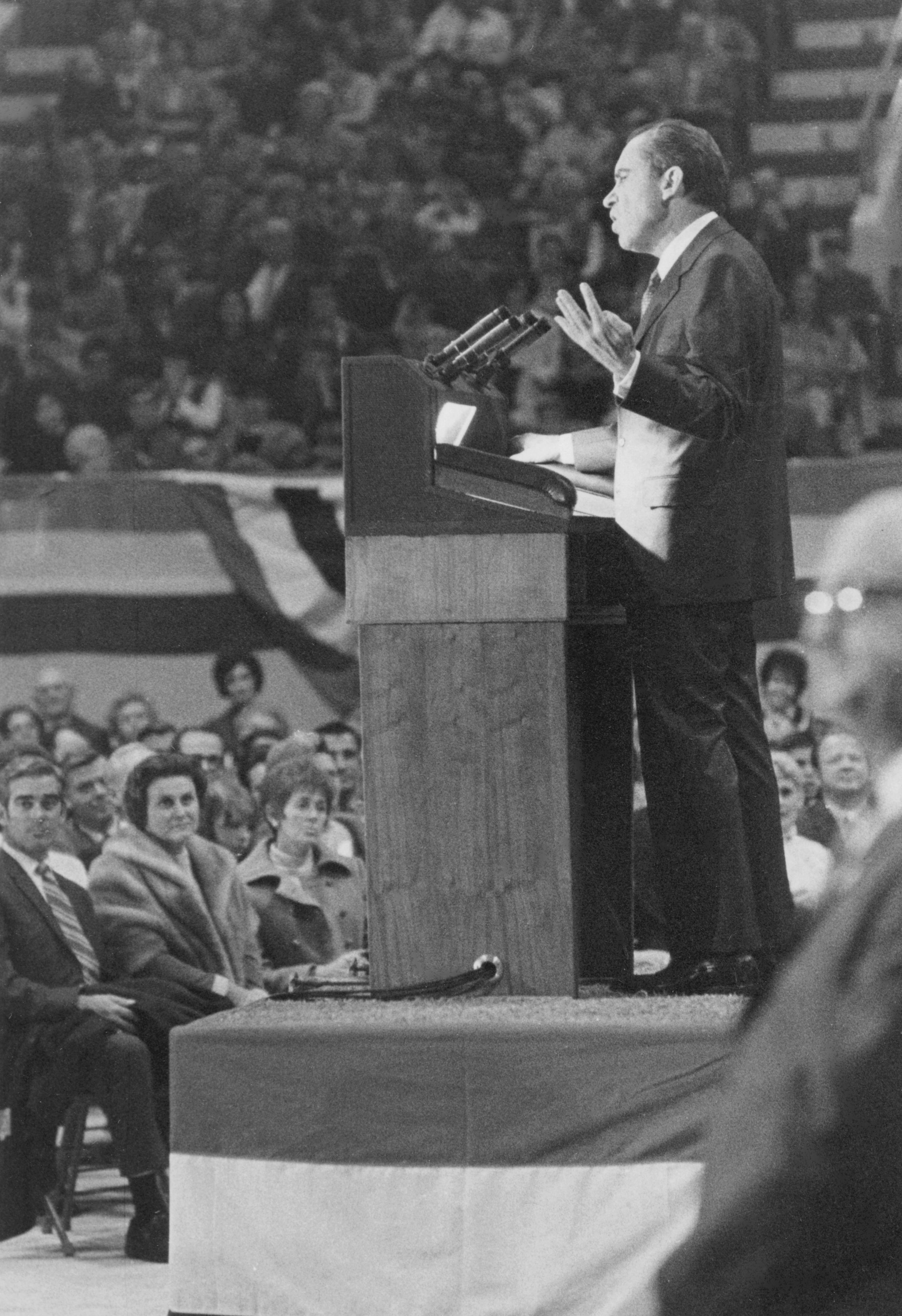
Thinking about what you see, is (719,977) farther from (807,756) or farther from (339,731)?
(339,731)

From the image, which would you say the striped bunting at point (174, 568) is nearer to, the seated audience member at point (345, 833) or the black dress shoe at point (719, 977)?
the seated audience member at point (345, 833)

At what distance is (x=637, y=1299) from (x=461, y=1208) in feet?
6.25

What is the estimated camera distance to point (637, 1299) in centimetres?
171

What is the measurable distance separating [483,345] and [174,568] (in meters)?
6.70

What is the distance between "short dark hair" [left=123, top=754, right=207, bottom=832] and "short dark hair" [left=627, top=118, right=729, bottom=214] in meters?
2.57

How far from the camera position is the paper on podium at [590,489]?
13.1 feet

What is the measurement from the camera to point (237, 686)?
1020 centimetres

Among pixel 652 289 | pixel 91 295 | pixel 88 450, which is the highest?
pixel 91 295

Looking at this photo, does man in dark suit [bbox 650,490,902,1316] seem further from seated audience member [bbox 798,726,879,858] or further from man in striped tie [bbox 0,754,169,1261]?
seated audience member [bbox 798,726,879,858]

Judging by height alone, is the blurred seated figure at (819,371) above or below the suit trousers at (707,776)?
above

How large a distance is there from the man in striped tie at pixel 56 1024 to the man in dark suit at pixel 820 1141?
433cm

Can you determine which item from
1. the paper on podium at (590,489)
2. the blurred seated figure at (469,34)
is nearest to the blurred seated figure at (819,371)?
the blurred seated figure at (469,34)

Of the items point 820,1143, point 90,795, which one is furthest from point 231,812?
point 820,1143

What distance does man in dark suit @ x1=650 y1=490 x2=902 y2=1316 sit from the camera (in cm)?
148
